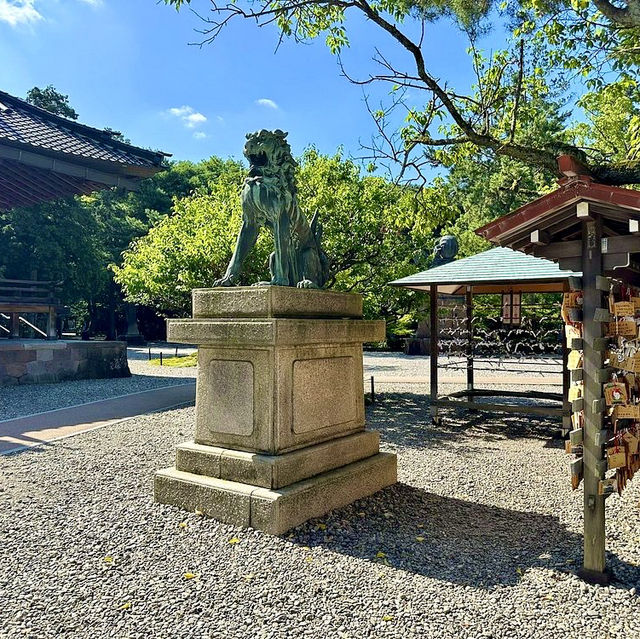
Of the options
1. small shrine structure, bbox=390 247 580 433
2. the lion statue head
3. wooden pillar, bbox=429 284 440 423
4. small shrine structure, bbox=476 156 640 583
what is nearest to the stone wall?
small shrine structure, bbox=390 247 580 433

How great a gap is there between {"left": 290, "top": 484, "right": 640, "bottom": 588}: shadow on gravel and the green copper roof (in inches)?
162

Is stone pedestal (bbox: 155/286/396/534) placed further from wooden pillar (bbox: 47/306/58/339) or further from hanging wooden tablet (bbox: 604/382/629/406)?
wooden pillar (bbox: 47/306/58/339)

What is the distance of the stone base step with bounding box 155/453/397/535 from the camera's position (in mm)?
4121

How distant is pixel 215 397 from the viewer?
472 cm

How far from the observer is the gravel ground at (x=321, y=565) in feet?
9.72

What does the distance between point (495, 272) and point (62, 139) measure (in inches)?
322

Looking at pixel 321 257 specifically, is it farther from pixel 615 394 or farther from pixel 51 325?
pixel 51 325

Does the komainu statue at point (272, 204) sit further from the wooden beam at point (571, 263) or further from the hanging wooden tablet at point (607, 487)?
the hanging wooden tablet at point (607, 487)

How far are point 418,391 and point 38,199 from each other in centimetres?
1004

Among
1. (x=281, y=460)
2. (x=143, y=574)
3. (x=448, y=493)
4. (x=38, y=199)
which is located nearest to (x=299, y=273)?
(x=281, y=460)

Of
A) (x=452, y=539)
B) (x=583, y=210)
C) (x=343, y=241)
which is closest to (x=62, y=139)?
(x=343, y=241)

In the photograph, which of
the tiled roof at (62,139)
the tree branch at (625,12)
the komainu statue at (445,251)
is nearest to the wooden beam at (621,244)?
the tree branch at (625,12)

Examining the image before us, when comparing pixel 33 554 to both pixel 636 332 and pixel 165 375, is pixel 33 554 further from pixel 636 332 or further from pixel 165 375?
pixel 165 375

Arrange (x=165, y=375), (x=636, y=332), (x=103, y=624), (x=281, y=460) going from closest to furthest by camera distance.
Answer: (x=103, y=624) → (x=636, y=332) → (x=281, y=460) → (x=165, y=375)
